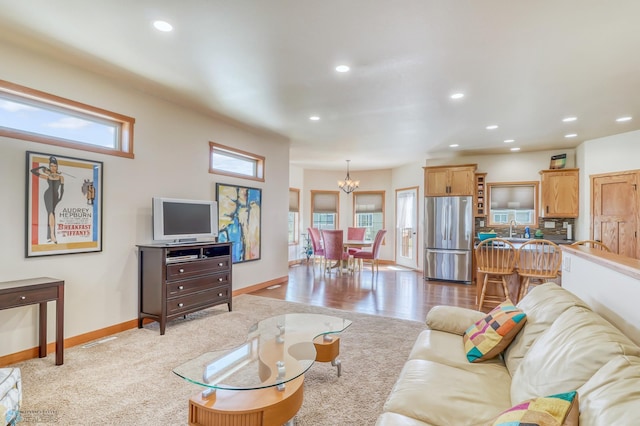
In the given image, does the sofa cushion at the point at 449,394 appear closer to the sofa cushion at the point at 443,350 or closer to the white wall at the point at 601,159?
the sofa cushion at the point at 443,350

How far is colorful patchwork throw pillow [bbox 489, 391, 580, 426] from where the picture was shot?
Result: 92 cm

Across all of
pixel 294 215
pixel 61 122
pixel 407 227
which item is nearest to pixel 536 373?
pixel 61 122

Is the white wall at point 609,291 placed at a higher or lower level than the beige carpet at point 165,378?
higher

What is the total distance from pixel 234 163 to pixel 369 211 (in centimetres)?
541

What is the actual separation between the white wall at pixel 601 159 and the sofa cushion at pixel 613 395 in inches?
237

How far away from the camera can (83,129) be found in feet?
11.0

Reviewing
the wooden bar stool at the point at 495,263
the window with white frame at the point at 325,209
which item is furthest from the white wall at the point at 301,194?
the wooden bar stool at the point at 495,263

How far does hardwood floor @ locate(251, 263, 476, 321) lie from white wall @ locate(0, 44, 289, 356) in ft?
3.98

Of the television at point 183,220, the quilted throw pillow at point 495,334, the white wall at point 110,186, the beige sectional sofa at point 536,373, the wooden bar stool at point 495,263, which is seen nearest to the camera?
the beige sectional sofa at point 536,373

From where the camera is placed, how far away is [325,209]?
9992 millimetres

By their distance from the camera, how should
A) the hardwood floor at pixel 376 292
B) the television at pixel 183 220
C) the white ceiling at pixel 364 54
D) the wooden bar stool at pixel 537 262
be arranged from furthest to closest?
the hardwood floor at pixel 376 292, the wooden bar stool at pixel 537 262, the television at pixel 183 220, the white ceiling at pixel 364 54

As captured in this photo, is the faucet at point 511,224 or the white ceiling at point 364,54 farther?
the faucet at point 511,224

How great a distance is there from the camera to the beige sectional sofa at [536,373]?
3.14 ft

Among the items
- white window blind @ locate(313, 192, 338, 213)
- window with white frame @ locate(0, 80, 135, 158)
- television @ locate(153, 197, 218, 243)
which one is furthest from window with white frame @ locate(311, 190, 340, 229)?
window with white frame @ locate(0, 80, 135, 158)
